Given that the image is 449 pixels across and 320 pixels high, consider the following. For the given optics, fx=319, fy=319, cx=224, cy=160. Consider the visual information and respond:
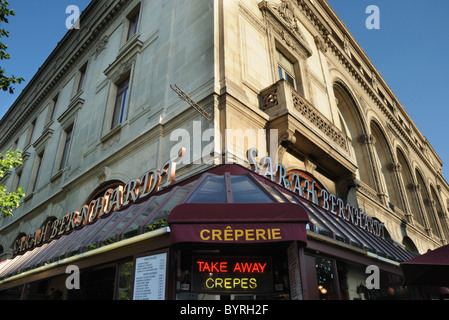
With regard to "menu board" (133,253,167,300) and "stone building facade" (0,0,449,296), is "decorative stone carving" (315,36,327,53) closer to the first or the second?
"stone building facade" (0,0,449,296)

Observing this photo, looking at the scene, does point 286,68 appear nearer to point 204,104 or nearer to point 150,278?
point 204,104

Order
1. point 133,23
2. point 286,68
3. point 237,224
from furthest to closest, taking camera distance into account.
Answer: point 133,23 → point 286,68 → point 237,224

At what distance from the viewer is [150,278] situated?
591 cm

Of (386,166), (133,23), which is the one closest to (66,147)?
(133,23)

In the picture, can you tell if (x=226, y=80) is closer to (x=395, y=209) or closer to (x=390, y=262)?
(x=390, y=262)

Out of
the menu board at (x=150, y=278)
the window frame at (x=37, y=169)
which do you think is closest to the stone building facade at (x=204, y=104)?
the window frame at (x=37, y=169)

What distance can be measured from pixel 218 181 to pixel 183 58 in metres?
5.71

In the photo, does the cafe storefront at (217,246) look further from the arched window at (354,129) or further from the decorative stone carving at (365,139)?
the decorative stone carving at (365,139)

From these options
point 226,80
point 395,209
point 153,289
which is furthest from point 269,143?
point 395,209

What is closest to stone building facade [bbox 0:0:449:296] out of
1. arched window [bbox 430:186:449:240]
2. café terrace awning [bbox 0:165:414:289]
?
café terrace awning [bbox 0:165:414:289]

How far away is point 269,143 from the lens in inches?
393

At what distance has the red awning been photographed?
21.3 ft

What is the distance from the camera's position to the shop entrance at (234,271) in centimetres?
635

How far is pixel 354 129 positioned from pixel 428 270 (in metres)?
15.0
